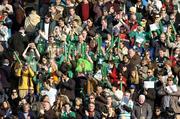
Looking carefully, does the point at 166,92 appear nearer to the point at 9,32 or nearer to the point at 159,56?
the point at 159,56

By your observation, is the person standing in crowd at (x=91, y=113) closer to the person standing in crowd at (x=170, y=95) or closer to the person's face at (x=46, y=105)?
the person's face at (x=46, y=105)

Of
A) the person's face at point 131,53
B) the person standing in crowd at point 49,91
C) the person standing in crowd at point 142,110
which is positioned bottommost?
the person standing in crowd at point 142,110

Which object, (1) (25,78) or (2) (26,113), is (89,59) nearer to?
(1) (25,78)

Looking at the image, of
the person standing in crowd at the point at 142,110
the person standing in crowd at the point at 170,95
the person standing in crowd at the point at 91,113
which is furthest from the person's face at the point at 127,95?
the person standing in crowd at the point at 91,113

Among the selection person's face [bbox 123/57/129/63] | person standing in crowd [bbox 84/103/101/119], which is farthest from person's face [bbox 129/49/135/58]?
person standing in crowd [bbox 84/103/101/119]

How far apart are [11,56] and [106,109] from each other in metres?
4.16

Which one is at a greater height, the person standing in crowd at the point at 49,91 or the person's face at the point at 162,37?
the person's face at the point at 162,37

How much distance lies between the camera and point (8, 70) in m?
39.0

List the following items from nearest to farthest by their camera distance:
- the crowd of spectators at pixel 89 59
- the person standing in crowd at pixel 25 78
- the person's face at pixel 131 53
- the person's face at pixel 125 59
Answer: the crowd of spectators at pixel 89 59 < the person standing in crowd at pixel 25 78 < the person's face at pixel 125 59 < the person's face at pixel 131 53

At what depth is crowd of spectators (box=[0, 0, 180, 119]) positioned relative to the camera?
37.8 meters

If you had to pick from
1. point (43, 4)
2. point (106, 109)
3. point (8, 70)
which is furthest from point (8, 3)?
point (106, 109)

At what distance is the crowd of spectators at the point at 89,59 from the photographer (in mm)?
37812

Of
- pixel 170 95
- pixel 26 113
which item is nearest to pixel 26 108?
pixel 26 113

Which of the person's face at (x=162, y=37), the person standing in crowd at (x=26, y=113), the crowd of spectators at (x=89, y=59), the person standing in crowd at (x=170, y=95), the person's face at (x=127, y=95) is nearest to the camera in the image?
the person standing in crowd at (x=26, y=113)
